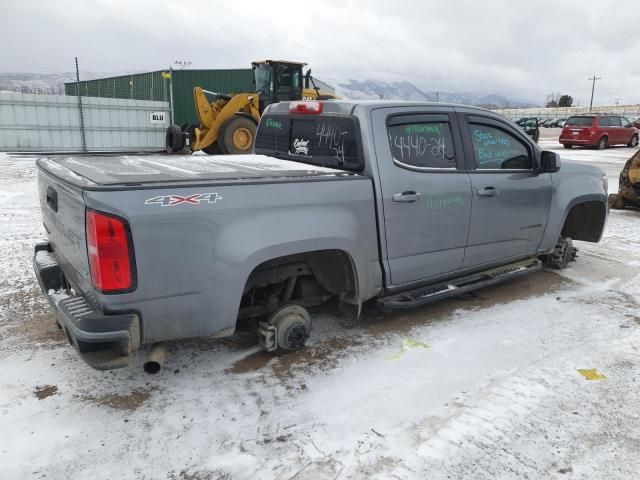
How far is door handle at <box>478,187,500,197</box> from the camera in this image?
4370mm

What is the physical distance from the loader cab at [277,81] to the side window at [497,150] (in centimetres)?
1162

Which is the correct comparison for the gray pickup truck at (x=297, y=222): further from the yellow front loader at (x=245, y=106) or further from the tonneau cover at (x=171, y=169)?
the yellow front loader at (x=245, y=106)

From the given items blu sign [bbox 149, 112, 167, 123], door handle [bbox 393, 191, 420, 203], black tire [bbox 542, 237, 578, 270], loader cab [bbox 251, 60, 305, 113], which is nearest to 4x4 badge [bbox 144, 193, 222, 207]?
door handle [bbox 393, 191, 420, 203]

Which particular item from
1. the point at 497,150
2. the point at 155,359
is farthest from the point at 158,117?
the point at 155,359

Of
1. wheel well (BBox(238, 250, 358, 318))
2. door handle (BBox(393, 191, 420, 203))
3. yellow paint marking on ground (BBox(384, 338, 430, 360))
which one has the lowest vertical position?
yellow paint marking on ground (BBox(384, 338, 430, 360))

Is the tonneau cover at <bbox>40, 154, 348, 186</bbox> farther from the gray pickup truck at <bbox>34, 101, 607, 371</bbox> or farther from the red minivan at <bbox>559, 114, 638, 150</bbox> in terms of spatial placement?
the red minivan at <bbox>559, 114, 638, 150</bbox>

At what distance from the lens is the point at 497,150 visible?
15.3ft

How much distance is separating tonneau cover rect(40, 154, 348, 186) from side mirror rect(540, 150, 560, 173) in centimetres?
224

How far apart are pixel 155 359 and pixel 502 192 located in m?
3.18

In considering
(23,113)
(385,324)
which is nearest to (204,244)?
(385,324)

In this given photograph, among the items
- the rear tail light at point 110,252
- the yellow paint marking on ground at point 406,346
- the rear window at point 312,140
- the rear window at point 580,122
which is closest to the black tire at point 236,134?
the rear window at point 312,140

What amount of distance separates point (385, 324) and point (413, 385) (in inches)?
39.6

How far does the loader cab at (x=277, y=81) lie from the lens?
613 inches

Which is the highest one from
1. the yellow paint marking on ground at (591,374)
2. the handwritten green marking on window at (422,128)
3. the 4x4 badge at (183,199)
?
the handwritten green marking on window at (422,128)
